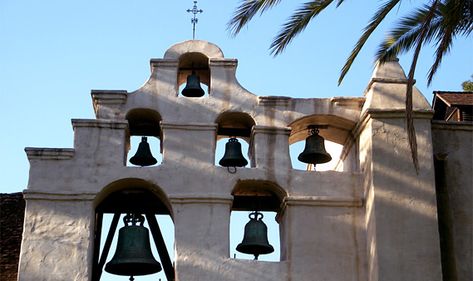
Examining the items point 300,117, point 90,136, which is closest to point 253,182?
point 300,117

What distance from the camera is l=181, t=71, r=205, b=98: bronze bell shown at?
22.0 meters

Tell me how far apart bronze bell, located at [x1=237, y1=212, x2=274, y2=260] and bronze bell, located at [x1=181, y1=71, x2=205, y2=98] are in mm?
2479

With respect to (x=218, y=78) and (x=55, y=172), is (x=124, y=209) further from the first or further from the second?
(x=218, y=78)

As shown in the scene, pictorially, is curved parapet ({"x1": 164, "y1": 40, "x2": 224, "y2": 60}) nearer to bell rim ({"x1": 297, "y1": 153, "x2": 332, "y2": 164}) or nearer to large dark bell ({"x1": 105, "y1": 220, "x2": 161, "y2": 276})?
bell rim ({"x1": 297, "y1": 153, "x2": 332, "y2": 164})

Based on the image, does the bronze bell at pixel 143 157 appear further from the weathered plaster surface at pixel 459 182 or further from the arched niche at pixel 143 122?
the weathered plaster surface at pixel 459 182

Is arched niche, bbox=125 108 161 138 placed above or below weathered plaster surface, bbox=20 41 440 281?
above

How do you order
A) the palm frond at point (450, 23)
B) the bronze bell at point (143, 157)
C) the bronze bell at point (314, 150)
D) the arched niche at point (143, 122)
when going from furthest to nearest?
the bronze bell at point (314, 150)
the bronze bell at point (143, 157)
the arched niche at point (143, 122)
the palm frond at point (450, 23)

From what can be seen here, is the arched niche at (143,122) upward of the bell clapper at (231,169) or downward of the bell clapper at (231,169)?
upward

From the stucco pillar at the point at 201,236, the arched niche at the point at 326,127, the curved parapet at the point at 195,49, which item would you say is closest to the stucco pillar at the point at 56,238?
the stucco pillar at the point at 201,236

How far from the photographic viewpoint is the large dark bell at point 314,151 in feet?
71.8

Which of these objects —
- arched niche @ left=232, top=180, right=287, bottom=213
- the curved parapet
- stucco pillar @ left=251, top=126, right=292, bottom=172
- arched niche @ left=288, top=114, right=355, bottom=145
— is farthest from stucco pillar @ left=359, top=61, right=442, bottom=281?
the curved parapet

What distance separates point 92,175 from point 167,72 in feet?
7.41

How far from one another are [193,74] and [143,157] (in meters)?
1.72

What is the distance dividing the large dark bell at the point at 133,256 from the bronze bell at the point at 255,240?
1.46 m
